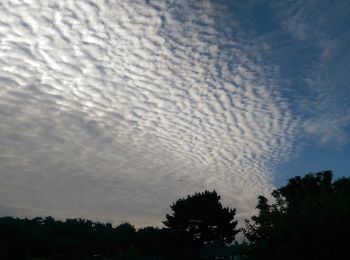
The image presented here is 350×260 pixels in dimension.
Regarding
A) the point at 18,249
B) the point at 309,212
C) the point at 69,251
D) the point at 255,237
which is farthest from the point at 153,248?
the point at 309,212

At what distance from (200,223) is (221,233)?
3.71 meters

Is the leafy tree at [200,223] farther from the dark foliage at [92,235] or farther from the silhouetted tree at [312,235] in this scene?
the silhouetted tree at [312,235]

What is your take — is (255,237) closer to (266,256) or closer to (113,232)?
(266,256)

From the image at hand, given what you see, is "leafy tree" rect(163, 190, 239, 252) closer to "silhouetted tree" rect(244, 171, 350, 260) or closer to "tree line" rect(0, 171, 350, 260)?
"tree line" rect(0, 171, 350, 260)

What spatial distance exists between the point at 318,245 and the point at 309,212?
7.80 ft

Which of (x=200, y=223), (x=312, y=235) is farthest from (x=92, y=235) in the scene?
(x=312, y=235)

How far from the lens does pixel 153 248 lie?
95.1 metres

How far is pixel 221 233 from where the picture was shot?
59.8 m

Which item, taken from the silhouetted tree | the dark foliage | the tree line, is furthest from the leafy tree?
the silhouetted tree

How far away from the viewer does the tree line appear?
17.4 metres

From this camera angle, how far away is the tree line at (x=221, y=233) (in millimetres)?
17406

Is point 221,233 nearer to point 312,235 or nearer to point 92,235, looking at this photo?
point 312,235

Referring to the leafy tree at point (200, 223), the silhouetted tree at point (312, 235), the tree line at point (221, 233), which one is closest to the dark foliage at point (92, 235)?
the tree line at point (221, 233)

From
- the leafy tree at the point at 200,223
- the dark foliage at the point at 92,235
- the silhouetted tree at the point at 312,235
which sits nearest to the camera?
the silhouetted tree at the point at 312,235
